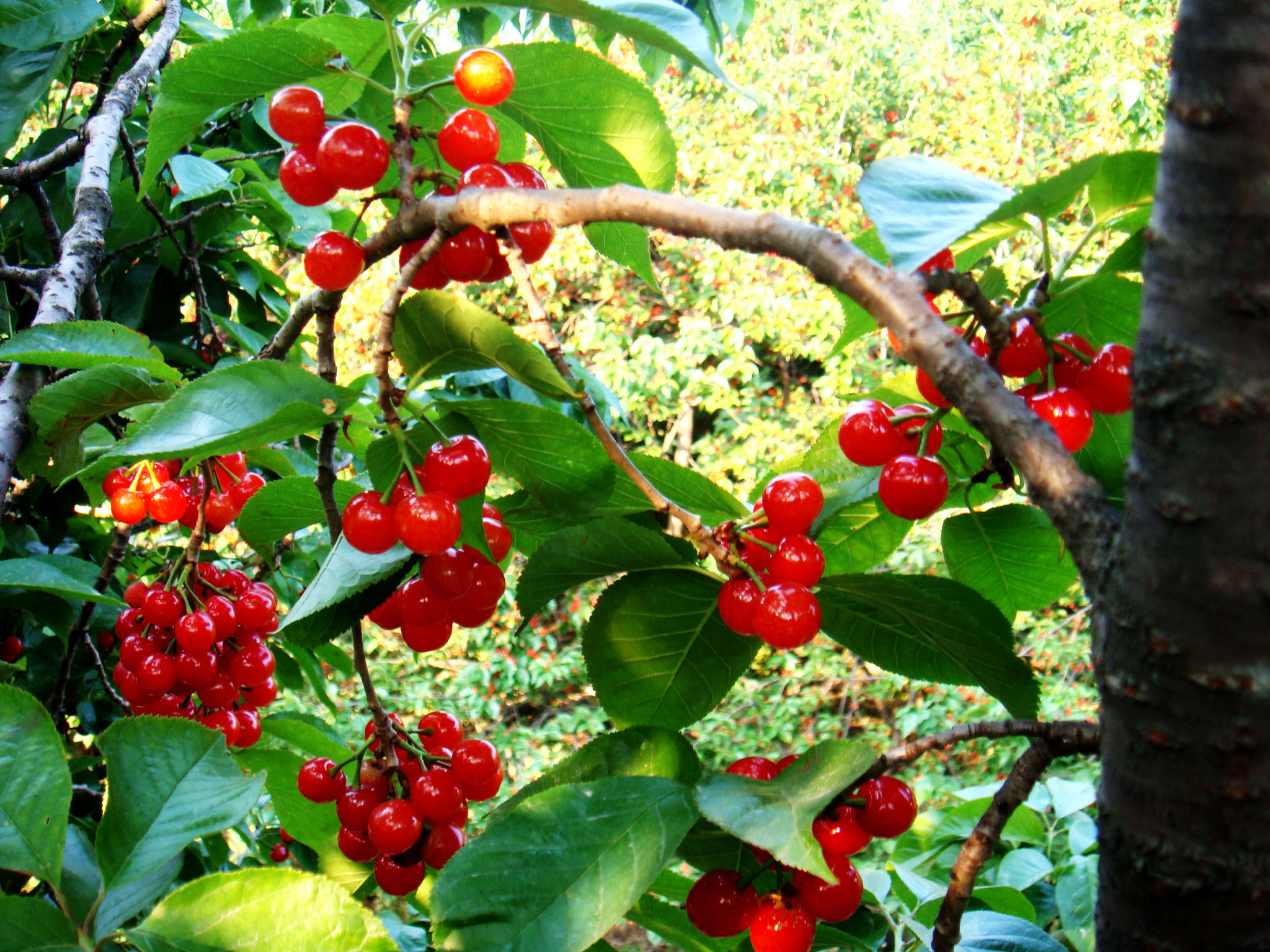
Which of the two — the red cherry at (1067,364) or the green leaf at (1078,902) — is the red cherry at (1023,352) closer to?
the red cherry at (1067,364)

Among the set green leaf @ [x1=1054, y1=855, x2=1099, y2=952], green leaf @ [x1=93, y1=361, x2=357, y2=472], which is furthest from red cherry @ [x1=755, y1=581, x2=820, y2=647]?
green leaf @ [x1=1054, y1=855, x2=1099, y2=952]

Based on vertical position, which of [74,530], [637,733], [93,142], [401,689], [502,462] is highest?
[93,142]

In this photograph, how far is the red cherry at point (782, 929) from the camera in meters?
0.41

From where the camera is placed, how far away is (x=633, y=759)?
436mm

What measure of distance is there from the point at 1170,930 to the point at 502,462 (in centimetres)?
33

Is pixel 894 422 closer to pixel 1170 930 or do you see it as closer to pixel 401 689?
pixel 1170 930

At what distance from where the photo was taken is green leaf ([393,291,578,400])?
41 centimetres

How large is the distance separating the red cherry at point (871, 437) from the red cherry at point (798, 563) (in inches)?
1.8

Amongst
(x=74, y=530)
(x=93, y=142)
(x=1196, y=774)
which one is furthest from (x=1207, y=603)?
(x=74, y=530)

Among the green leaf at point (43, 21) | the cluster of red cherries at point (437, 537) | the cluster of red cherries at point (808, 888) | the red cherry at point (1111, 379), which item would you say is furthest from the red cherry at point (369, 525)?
the green leaf at point (43, 21)

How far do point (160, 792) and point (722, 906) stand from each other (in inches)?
9.8

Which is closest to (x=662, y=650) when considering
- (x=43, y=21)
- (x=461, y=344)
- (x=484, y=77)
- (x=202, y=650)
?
(x=461, y=344)

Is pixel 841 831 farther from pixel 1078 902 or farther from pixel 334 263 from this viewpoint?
pixel 1078 902

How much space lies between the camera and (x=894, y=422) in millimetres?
438
